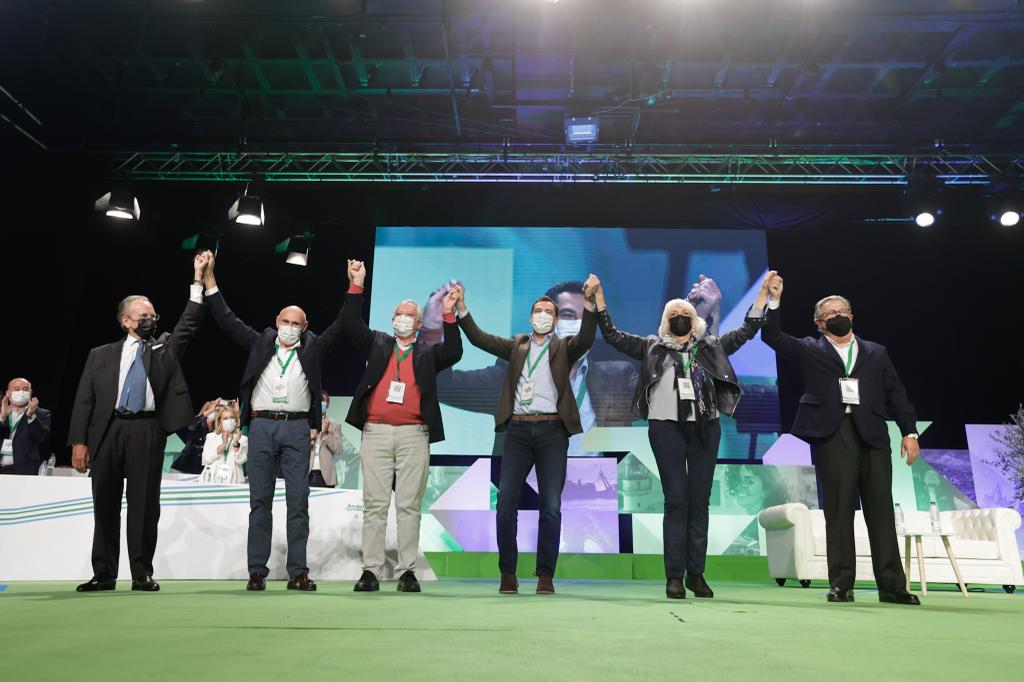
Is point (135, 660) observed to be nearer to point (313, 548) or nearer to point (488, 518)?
point (313, 548)

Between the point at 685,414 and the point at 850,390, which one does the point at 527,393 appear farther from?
the point at 850,390

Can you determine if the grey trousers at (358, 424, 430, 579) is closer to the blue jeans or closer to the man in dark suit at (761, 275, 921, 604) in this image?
the blue jeans

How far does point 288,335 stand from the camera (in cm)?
404

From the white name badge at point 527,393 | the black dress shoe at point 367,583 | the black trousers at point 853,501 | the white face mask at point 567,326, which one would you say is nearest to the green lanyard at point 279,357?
the black dress shoe at point 367,583

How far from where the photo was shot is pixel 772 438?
839 centimetres

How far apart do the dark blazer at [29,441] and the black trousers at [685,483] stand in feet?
18.5

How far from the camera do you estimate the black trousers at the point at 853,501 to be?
3543 millimetres

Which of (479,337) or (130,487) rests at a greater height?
(479,337)

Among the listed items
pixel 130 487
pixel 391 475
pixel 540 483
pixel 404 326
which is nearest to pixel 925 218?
pixel 540 483

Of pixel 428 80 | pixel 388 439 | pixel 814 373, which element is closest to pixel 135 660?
pixel 388 439

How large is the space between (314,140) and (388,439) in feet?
19.2

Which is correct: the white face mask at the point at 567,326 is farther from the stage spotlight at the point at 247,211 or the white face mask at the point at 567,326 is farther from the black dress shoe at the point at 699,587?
the black dress shoe at the point at 699,587

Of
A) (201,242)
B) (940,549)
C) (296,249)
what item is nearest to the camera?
(940,549)

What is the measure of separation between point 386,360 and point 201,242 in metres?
5.71
